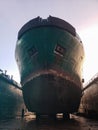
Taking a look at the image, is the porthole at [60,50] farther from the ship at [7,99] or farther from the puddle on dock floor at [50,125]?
the ship at [7,99]

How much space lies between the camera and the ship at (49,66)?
33.5ft

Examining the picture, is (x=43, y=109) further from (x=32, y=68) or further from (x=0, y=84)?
(x=0, y=84)

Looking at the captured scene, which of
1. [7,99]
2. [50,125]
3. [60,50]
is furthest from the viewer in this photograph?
[7,99]

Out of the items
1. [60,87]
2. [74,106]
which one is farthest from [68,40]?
[74,106]

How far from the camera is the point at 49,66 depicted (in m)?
10.7

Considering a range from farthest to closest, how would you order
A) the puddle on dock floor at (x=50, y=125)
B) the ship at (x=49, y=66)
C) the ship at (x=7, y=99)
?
the ship at (x=7, y=99) → the ship at (x=49, y=66) → the puddle on dock floor at (x=50, y=125)

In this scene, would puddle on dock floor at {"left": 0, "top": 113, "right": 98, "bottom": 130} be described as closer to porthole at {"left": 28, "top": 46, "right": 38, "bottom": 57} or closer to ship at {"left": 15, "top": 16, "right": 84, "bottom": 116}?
ship at {"left": 15, "top": 16, "right": 84, "bottom": 116}

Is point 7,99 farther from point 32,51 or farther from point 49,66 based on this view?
point 49,66

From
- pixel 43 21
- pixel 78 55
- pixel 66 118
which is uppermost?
pixel 43 21

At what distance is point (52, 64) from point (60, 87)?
5.02ft

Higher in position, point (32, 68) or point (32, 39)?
point (32, 39)

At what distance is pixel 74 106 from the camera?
11648 mm

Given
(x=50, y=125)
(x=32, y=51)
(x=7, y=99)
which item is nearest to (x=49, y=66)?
(x=32, y=51)

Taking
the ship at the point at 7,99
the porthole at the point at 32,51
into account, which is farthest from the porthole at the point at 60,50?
the ship at the point at 7,99
